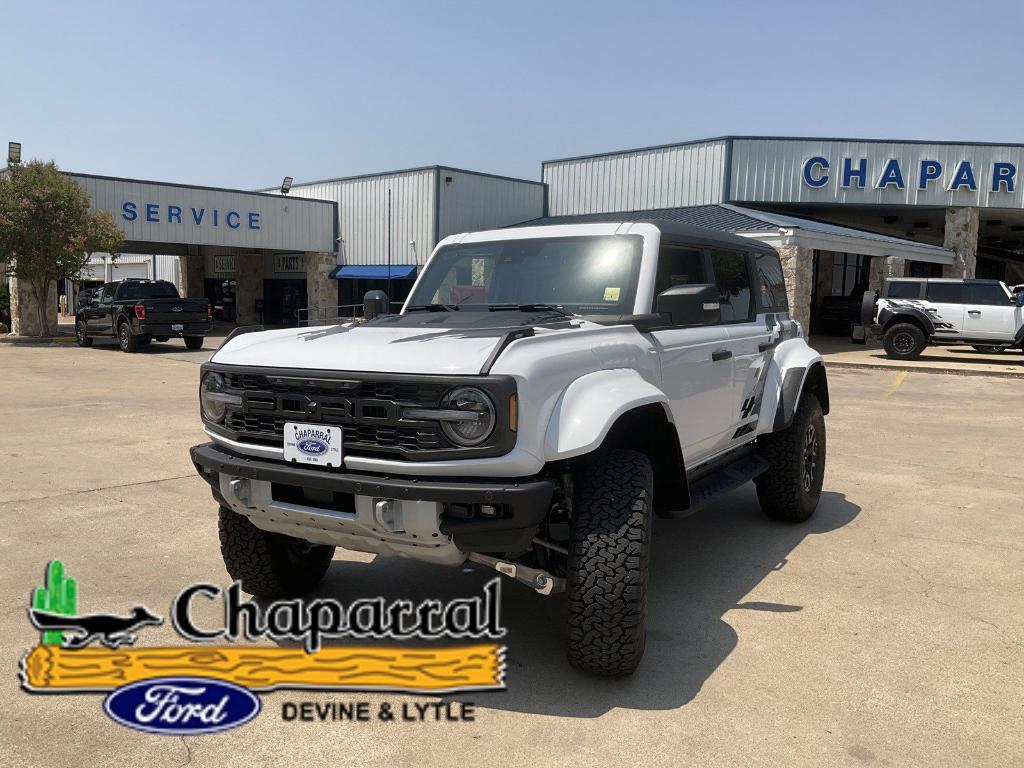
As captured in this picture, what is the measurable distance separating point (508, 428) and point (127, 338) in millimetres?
19022

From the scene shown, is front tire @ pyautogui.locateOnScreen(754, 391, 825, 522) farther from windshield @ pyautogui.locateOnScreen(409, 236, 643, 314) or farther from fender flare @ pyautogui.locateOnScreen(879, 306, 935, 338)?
fender flare @ pyautogui.locateOnScreen(879, 306, 935, 338)

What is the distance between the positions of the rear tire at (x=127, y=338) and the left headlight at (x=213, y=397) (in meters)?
17.5

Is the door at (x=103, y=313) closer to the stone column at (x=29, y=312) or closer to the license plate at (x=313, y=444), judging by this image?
the stone column at (x=29, y=312)

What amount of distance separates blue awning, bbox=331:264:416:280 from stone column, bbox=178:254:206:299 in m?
9.93

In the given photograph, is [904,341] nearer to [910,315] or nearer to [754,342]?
[910,315]

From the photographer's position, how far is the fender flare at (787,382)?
16.7 feet

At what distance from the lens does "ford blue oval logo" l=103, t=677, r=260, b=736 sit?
2.91 metres

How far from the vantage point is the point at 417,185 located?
29.0m

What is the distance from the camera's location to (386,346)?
323cm

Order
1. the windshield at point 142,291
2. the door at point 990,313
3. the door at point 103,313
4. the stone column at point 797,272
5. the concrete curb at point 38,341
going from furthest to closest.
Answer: the concrete curb at point 38,341, the stone column at point 797,272, the door at point 103,313, the windshield at point 142,291, the door at point 990,313

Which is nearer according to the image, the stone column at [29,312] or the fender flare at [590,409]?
the fender flare at [590,409]

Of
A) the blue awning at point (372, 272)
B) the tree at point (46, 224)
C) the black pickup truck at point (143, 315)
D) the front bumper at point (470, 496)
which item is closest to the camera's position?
the front bumper at point (470, 496)

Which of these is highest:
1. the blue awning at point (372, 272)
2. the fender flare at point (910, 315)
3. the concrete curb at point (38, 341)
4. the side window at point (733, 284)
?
the blue awning at point (372, 272)

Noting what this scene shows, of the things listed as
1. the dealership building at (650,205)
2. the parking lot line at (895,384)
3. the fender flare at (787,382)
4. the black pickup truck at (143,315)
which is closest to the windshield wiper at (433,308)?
the fender flare at (787,382)
